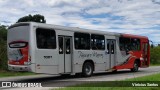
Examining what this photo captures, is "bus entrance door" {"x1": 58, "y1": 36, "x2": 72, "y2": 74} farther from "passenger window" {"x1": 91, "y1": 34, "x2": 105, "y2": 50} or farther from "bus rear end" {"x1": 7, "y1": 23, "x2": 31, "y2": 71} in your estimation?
"passenger window" {"x1": 91, "y1": 34, "x2": 105, "y2": 50}

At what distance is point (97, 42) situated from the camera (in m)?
23.5

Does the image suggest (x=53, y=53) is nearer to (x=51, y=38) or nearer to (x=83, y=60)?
(x=51, y=38)

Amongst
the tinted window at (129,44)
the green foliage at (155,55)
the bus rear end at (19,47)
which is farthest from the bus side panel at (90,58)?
the green foliage at (155,55)

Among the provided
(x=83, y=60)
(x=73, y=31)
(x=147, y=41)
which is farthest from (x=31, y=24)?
(x=147, y=41)

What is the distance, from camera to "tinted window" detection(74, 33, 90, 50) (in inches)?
845

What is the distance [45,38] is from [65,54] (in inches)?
78.1

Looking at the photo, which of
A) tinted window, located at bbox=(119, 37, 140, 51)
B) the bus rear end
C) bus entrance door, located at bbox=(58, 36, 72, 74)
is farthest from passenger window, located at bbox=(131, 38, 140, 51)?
the bus rear end

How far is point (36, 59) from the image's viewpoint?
1836cm

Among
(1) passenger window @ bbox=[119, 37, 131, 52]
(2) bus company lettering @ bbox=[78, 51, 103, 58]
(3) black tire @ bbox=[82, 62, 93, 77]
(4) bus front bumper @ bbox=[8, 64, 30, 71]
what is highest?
(1) passenger window @ bbox=[119, 37, 131, 52]

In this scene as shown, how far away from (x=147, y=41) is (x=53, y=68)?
40.6 feet

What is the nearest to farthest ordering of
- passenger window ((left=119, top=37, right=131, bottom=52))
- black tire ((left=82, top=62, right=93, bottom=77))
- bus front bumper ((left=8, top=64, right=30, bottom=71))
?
bus front bumper ((left=8, top=64, right=30, bottom=71)) < black tire ((left=82, top=62, right=93, bottom=77)) < passenger window ((left=119, top=37, right=131, bottom=52))

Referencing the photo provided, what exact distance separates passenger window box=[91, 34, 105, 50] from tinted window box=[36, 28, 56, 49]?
3.97 m

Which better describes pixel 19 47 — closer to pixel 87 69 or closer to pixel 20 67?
pixel 20 67

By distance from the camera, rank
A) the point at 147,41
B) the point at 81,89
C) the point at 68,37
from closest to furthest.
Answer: the point at 81,89 < the point at 68,37 < the point at 147,41
